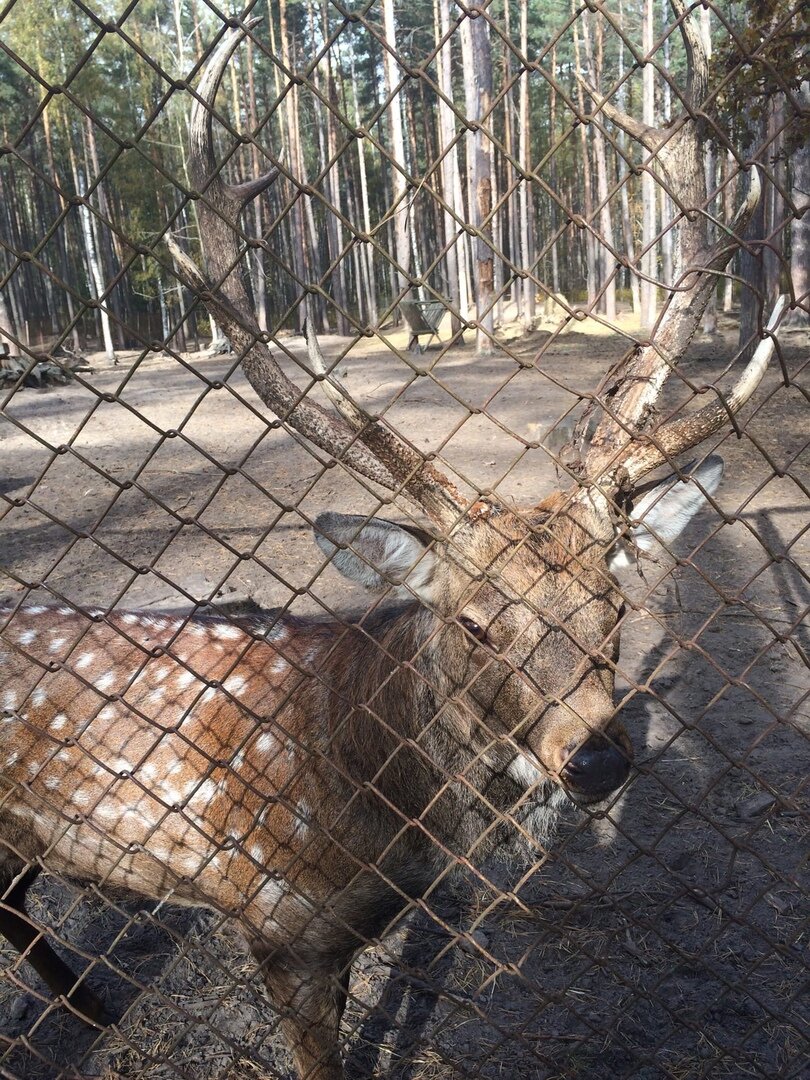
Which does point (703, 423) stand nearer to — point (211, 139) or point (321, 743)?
point (211, 139)

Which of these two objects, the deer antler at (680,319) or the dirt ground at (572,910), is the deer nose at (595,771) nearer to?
the dirt ground at (572,910)

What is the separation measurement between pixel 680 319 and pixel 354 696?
4.64 ft

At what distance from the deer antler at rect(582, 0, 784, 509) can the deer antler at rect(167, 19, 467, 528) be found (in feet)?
1.36

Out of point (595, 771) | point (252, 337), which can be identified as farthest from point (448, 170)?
point (595, 771)

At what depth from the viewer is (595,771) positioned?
195 centimetres

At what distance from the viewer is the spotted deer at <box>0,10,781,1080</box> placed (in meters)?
1.87

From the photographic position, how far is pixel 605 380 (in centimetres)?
186

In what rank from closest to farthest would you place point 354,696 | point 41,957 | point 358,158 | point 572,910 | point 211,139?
point 211,139 → point 572,910 → point 354,696 → point 41,957 → point 358,158

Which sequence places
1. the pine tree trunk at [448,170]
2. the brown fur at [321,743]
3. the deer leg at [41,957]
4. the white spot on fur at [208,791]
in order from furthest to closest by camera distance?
the pine tree trunk at [448,170] < the deer leg at [41,957] < the white spot on fur at [208,791] < the brown fur at [321,743]


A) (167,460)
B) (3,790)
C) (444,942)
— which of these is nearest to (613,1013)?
(444,942)

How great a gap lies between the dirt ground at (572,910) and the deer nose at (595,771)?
0.36ft

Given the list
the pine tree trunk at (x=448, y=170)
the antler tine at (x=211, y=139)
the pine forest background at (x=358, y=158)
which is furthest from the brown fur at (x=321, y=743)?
the pine tree trunk at (x=448, y=170)

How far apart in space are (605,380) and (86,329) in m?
39.7

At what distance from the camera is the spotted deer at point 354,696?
187 centimetres
